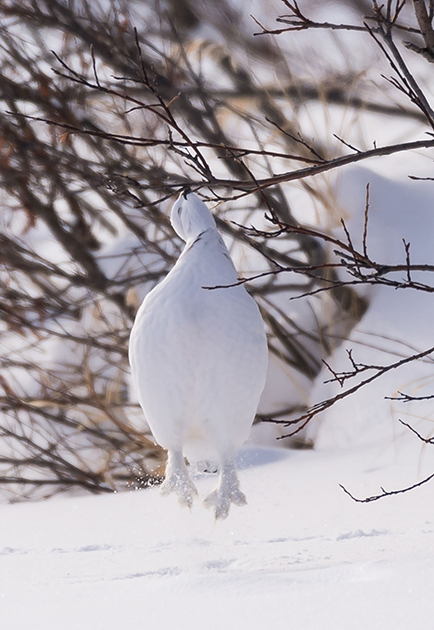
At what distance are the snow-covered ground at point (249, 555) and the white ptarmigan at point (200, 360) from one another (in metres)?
0.18

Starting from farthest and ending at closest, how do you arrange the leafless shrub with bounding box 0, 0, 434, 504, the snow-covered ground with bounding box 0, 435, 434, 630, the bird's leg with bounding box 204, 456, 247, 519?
the leafless shrub with bounding box 0, 0, 434, 504 → the bird's leg with bounding box 204, 456, 247, 519 → the snow-covered ground with bounding box 0, 435, 434, 630

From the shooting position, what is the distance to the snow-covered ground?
1.20 meters

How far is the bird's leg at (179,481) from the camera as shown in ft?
4.55

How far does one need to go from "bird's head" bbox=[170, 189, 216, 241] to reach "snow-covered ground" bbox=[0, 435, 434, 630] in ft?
2.03

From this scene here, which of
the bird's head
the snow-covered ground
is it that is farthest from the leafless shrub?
the bird's head

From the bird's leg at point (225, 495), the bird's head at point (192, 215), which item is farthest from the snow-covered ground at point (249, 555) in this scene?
the bird's head at point (192, 215)

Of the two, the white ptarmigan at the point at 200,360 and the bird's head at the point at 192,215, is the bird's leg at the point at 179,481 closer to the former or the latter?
the white ptarmigan at the point at 200,360

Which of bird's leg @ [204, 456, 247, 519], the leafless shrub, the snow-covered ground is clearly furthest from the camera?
the leafless shrub

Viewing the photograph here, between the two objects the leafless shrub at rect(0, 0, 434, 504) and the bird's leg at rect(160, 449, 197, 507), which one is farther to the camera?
the leafless shrub at rect(0, 0, 434, 504)

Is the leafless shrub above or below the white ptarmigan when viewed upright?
above

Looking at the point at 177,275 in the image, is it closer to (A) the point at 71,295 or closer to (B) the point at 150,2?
(A) the point at 71,295

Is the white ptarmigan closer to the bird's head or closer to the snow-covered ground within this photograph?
the bird's head

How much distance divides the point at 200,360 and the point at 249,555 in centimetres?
53

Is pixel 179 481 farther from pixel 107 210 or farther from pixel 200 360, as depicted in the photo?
pixel 107 210
